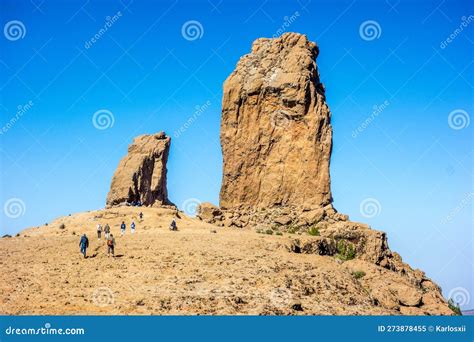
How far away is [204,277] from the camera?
92.6 ft

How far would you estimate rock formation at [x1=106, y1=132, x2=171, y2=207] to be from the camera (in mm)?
52375


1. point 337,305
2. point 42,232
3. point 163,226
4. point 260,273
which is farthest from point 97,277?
point 42,232

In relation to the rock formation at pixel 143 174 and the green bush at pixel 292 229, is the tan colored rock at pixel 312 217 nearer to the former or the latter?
the green bush at pixel 292 229

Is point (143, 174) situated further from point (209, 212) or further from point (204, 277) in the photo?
point (204, 277)

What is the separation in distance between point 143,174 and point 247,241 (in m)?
21.2

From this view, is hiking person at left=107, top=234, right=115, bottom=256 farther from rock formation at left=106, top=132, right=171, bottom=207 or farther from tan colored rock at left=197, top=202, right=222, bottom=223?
rock formation at left=106, top=132, right=171, bottom=207

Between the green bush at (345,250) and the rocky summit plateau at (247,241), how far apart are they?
3.3 inches

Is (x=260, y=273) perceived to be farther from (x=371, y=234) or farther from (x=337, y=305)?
(x=371, y=234)

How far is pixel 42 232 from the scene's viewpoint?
44.8m

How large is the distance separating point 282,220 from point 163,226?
817 centimetres

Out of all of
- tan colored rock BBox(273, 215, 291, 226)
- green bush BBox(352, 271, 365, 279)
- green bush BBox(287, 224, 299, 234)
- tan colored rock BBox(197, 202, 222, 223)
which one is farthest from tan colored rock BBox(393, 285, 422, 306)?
tan colored rock BBox(197, 202, 222, 223)

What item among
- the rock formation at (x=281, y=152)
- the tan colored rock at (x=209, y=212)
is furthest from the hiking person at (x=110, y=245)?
the tan colored rock at (x=209, y=212)

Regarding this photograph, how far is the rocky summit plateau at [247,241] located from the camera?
84.9 ft
